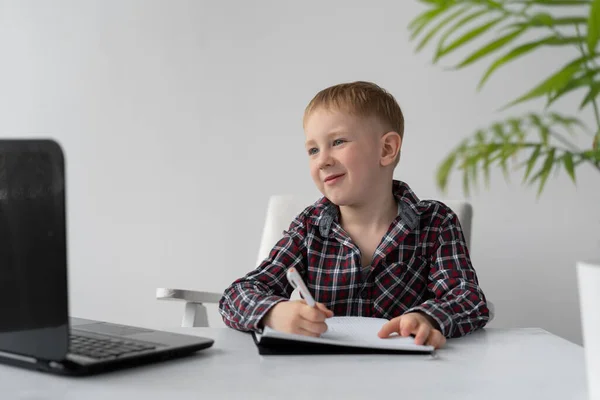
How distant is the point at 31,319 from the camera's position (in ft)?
2.19

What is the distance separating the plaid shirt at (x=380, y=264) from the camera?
Result: 123 cm

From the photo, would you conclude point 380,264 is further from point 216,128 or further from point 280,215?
point 216,128

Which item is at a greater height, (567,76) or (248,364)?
(567,76)

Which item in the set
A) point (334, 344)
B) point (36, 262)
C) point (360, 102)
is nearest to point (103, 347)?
point (36, 262)

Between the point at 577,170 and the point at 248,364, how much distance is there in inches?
63.9

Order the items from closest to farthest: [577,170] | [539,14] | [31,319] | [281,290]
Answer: [539,14] < [31,319] < [281,290] < [577,170]

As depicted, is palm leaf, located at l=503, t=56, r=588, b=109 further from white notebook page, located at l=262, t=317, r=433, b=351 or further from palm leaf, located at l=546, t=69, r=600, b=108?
white notebook page, located at l=262, t=317, r=433, b=351

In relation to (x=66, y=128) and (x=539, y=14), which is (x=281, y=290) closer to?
(x=539, y=14)

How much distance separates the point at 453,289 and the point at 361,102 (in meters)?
0.43

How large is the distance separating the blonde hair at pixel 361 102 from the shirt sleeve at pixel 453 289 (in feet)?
0.81

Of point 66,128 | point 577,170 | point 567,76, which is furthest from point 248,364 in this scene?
point 66,128

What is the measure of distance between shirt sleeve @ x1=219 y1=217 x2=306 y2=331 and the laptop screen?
40cm

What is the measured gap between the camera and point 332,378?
2.39ft

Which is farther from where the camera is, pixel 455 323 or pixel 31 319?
pixel 455 323
